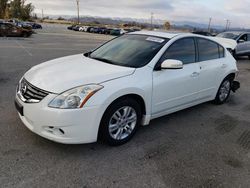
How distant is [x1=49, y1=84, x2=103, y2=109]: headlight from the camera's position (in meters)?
2.87

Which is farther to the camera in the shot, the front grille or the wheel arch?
the wheel arch

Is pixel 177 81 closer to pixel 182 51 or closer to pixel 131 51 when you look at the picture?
pixel 182 51

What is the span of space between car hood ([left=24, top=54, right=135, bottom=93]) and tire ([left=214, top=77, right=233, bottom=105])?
269 centimetres

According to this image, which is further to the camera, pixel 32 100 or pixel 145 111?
pixel 145 111

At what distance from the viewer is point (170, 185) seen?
2684mm

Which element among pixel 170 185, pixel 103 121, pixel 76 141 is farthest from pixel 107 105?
pixel 170 185

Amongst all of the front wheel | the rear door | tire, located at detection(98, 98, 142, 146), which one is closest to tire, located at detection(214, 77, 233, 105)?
the front wheel

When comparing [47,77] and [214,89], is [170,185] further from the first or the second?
[214,89]

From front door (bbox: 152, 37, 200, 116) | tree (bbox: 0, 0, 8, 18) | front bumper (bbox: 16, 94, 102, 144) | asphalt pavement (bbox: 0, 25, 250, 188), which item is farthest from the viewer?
tree (bbox: 0, 0, 8, 18)

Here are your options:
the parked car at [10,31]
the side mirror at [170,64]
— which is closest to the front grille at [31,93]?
the side mirror at [170,64]

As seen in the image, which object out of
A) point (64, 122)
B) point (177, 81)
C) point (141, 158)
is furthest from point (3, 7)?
point (141, 158)

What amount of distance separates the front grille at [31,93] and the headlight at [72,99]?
0.61ft

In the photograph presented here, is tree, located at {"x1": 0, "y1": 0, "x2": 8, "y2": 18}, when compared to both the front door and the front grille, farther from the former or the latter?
the front door

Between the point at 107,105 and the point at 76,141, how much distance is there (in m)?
0.59
